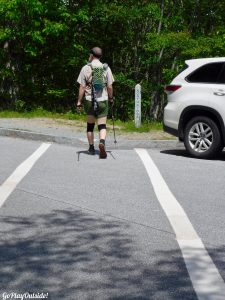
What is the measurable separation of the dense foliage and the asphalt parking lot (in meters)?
14.3

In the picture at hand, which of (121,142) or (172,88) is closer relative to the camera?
(172,88)

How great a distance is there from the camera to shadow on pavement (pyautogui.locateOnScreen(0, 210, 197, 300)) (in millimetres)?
3850

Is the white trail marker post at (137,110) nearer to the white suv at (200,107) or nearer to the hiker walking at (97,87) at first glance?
the white suv at (200,107)

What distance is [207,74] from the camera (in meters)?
10.9

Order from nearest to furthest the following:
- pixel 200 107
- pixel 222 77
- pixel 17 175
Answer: pixel 17 175 → pixel 222 77 → pixel 200 107

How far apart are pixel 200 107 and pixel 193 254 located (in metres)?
6.37

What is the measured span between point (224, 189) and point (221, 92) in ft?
10.8

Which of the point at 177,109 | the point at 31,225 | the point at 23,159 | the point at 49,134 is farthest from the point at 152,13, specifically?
the point at 31,225

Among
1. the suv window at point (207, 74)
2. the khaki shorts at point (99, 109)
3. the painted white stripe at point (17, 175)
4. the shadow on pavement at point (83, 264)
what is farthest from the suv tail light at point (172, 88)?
the shadow on pavement at point (83, 264)

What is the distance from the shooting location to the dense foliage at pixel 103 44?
912 inches

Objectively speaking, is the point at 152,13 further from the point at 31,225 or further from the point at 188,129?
the point at 31,225

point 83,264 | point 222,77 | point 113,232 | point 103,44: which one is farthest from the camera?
point 103,44

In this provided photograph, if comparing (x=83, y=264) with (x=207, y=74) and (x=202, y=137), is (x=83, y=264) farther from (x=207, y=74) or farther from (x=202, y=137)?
(x=207, y=74)

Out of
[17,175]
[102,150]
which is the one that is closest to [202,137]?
[102,150]
